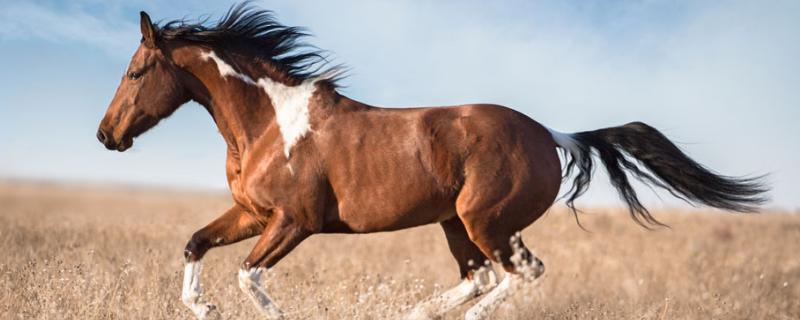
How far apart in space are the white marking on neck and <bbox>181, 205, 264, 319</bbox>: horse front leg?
2.34 feet

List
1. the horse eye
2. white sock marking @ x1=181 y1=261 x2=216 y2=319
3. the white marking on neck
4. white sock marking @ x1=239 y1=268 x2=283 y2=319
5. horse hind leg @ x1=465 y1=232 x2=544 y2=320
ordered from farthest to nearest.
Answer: the horse eye
the white marking on neck
horse hind leg @ x1=465 y1=232 x2=544 y2=320
white sock marking @ x1=181 y1=261 x2=216 y2=319
white sock marking @ x1=239 y1=268 x2=283 y2=319

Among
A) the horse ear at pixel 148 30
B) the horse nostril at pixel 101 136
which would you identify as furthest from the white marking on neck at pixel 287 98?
the horse nostril at pixel 101 136

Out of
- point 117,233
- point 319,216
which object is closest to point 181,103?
point 319,216

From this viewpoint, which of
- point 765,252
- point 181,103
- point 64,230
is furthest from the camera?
point 765,252

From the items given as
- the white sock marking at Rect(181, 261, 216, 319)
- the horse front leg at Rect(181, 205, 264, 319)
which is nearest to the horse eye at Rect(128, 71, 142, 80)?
the horse front leg at Rect(181, 205, 264, 319)

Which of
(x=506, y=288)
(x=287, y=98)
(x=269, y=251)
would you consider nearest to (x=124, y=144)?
(x=287, y=98)

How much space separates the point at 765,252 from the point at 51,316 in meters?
11.0

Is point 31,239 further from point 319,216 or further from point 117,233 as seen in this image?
point 319,216

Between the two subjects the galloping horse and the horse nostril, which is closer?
the galloping horse

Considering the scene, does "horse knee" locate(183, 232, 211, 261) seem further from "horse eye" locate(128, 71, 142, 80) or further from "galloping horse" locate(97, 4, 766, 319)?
"horse eye" locate(128, 71, 142, 80)

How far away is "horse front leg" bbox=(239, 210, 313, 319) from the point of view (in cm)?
486

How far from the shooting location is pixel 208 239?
5328 millimetres

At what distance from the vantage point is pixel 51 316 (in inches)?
189

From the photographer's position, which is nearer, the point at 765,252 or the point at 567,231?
the point at 765,252
